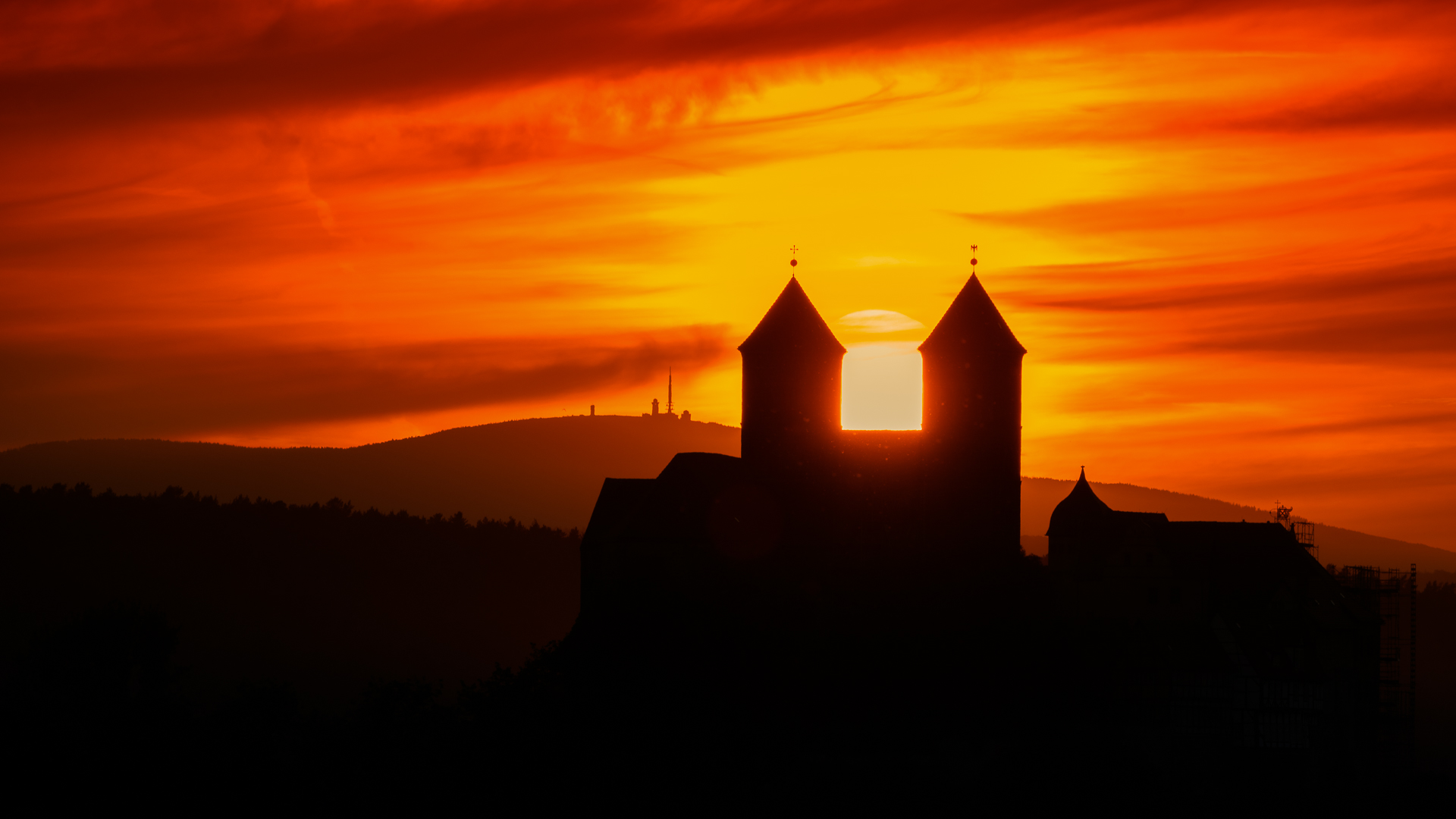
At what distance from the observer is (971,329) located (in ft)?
212

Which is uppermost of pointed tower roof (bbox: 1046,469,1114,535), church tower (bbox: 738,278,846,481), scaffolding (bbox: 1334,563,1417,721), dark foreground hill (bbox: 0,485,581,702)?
church tower (bbox: 738,278,846,481)

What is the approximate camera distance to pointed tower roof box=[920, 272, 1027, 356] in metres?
64.4

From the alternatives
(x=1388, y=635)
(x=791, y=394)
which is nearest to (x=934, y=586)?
(x=791, y=394)

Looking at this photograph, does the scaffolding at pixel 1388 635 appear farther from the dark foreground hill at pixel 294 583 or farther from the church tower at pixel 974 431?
the dark foreground hill at pixel 294 583

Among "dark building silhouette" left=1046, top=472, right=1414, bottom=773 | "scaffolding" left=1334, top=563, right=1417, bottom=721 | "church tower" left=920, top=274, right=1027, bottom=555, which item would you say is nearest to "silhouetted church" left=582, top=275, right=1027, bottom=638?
"church tower" left=920, top=274, right=1027, bottom=555

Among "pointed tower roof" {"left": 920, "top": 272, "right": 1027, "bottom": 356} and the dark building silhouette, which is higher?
"pointed tower roof" {"left": 920, "top": 272, "right": 1027, "bottom": 356}

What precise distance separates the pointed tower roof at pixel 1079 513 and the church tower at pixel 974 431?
25.3ft

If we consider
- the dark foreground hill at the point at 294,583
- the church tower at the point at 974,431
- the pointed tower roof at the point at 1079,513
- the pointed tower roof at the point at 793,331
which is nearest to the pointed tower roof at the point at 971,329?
the church tower at the point at 974,431

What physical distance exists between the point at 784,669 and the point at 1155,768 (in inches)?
602

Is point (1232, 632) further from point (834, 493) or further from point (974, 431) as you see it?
point (834, 493)

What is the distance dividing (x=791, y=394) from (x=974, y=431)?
8.22 meters

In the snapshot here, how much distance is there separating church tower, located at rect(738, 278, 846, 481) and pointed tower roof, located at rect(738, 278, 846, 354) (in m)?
0.03

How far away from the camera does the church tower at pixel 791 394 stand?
211 feet

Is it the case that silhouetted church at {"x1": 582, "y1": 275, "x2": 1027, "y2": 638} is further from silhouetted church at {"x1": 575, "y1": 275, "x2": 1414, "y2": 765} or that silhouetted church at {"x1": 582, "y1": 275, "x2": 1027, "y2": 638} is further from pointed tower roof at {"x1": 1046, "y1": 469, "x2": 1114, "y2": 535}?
pointed tower roof at {"x1": 1046, "y1": 469, "x2": 1114, "y2": 535}
